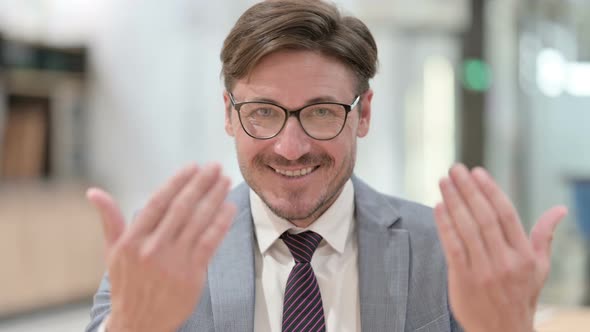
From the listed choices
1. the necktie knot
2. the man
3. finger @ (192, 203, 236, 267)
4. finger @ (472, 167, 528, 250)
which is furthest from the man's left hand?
the necktie knot

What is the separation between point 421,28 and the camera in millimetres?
5449

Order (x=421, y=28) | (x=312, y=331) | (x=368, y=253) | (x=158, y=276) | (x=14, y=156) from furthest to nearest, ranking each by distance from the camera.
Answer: (x=421, y=28) < (x=14, y=156) < (x=368, y=253) < (x=312, y=331) < (x=158, y=276)

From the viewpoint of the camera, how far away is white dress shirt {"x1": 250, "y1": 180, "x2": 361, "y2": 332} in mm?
1657

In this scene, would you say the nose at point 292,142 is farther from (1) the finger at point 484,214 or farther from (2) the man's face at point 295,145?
(1) the finger at point 484,214

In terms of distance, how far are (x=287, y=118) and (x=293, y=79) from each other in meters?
0.09

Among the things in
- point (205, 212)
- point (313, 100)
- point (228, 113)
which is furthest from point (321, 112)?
point (205, 212)

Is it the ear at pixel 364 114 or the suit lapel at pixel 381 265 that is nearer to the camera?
the suit lapel at pixel 381 265

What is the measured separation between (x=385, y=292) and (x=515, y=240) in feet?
1.52

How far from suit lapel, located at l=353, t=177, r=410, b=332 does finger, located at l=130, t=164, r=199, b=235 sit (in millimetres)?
593

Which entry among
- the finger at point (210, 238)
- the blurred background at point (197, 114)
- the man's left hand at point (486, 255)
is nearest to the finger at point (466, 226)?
the man's left hand at point (486, 255)

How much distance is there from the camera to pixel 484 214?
124cm

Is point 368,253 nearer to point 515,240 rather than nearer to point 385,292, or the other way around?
point 385,292

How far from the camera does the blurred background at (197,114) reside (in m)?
4.83

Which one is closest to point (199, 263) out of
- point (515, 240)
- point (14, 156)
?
point (515, 240)
